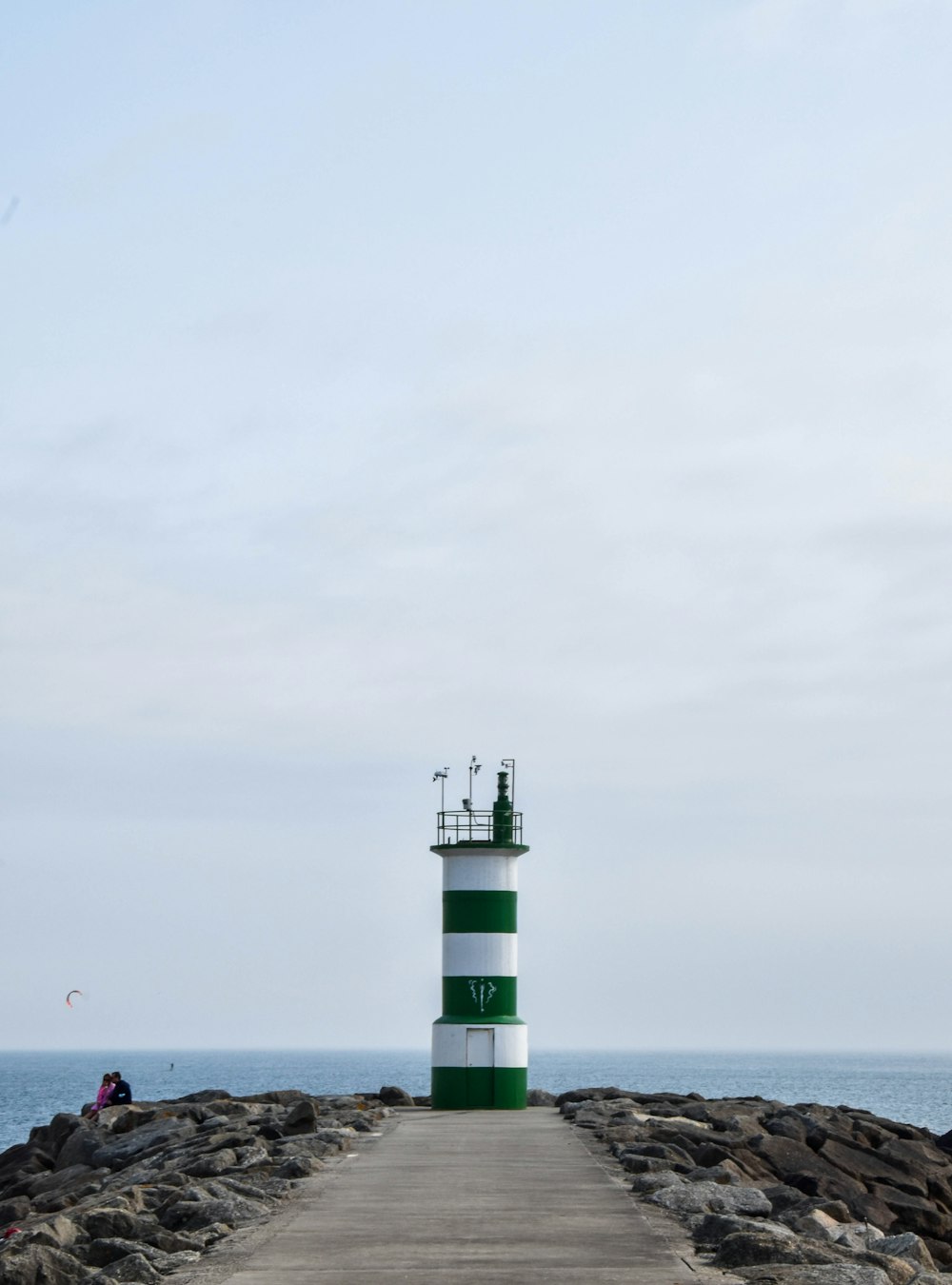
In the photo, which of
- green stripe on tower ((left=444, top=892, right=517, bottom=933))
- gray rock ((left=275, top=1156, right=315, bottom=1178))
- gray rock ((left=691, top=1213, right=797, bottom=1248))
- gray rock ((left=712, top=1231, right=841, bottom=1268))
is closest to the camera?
gray rock ((left=712, top=1231, right=841, bottom=1268))

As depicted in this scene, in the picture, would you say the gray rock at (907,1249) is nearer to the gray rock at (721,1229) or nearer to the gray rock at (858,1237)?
the gray rock at (858,1237)

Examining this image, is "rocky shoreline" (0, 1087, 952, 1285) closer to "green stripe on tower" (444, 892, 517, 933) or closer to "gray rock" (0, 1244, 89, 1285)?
"gray rock" (0, 1244, 89, 1285)

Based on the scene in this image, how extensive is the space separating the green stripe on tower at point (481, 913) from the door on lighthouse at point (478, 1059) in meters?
1.20

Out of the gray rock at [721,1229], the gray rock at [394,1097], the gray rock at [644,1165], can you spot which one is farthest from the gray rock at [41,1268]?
the gray rock at [394,1097]

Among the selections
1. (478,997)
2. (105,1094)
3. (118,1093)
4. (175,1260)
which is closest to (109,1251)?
(175,1260)

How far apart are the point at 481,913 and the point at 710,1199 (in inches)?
361

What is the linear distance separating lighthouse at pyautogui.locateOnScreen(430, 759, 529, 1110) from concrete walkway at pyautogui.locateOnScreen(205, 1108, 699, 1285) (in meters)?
5.01

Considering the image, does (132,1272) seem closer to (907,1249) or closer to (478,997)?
(907,1249)

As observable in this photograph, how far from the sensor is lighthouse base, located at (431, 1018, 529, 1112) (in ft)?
66.5

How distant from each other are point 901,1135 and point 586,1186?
464 inches

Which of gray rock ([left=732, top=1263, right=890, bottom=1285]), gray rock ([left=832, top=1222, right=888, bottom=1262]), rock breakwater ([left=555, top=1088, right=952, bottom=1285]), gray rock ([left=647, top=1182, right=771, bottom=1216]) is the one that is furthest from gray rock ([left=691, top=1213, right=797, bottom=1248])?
gray rock ([left=832, top=1222, right=888, bottom=1262])

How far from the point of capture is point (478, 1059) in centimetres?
2027

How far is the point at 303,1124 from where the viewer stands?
55.2 feet

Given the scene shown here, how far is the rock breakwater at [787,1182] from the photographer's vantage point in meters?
9.27
